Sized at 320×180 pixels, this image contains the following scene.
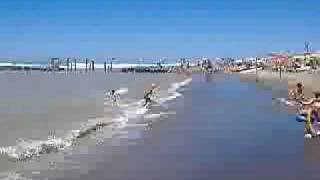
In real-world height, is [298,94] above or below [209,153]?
above

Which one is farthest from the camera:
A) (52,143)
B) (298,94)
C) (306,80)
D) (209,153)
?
(306,80)

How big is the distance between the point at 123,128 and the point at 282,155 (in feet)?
24.4

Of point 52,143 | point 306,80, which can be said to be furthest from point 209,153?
point 306,80

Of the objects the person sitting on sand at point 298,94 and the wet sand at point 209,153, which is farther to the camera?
the person sitting on sand at point 298,94

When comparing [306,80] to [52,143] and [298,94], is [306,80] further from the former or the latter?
[52,143]

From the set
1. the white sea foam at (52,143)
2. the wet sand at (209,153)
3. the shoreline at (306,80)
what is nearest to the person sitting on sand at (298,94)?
the shoreline at (306,80)

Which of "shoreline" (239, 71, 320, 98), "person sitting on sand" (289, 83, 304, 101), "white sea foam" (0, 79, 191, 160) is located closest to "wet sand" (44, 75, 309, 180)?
"white sea foam" (0, 79, 191, 160)

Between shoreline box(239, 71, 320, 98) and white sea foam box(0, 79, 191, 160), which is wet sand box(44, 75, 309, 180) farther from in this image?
shoreline box(239, 71, 320, 98)

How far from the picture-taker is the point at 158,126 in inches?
803

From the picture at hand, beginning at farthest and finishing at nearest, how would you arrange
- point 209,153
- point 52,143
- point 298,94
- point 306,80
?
1. point 306,80
2. point 298,94
3. point 52,143
4. point 209,153

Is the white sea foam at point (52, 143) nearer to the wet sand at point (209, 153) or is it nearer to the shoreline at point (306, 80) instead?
the wet sand at point (209, 153)

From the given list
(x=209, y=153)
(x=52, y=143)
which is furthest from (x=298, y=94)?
(x=52, y=143)

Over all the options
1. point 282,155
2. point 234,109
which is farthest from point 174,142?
point 234,109

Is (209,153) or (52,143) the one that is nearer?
(209,153)
